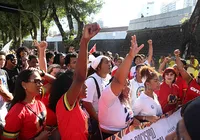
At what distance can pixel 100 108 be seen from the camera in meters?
2.90

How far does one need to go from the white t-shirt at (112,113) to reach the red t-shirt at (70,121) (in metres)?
0.44

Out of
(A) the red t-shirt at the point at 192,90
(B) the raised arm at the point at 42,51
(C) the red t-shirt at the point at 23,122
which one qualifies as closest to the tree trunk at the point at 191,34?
(A) the red t-shirt at the point at 192,90

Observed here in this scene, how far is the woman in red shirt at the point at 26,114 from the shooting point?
2.42 meters

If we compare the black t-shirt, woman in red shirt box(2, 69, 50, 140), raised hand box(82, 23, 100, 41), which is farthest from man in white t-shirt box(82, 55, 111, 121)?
the black t-shirt

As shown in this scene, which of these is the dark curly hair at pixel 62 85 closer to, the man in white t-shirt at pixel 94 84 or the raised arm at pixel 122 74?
the raised arm at pixel 122 74

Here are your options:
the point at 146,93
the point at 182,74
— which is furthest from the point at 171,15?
the point at 146,93

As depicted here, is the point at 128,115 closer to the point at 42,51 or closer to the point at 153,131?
the point at 153,131

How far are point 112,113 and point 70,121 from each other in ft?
2.12

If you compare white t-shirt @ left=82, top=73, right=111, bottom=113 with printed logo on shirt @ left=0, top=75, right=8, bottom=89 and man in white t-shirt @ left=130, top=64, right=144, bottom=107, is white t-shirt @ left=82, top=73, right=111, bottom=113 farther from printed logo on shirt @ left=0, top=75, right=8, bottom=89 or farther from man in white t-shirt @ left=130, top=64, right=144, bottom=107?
printed logo on shirt @ left=0, top=75, right=8, bottom=89

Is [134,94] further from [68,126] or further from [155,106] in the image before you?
[68,126]

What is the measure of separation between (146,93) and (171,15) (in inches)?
752

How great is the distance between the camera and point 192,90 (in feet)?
14.3

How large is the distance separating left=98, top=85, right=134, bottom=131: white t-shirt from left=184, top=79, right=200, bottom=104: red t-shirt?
163 cm

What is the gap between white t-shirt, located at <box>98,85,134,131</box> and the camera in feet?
9.09
